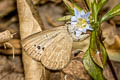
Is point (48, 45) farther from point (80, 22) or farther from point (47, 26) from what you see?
point (47, 26)

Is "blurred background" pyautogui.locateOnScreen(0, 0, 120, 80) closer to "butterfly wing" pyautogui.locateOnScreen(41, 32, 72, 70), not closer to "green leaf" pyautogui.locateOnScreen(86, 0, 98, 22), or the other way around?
"butterfly wing" pyautogui.locateOnScreen(41, 32, 72, 70)

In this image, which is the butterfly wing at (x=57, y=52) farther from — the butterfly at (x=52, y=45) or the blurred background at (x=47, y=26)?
the blurred background at (x=47, y=26)

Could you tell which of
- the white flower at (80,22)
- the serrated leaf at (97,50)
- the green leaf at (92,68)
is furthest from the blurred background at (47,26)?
the white flower at (80,22)

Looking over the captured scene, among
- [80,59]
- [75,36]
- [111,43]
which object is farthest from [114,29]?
[75,36]

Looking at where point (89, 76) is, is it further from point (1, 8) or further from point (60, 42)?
point (1, 8)

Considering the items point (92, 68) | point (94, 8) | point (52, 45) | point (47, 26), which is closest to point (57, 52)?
point (52, 45)

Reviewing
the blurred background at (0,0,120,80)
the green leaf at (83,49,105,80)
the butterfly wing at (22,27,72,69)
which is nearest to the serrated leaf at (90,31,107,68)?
the green leaf at (83,49,105,80)
